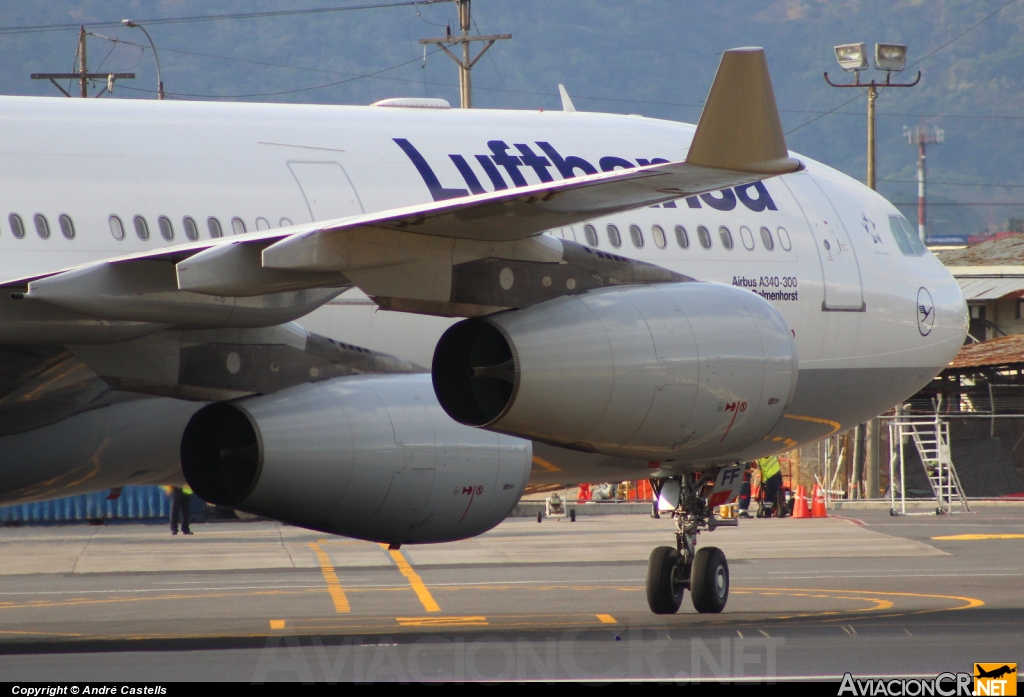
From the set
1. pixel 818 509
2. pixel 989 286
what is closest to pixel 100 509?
pixel 818 509

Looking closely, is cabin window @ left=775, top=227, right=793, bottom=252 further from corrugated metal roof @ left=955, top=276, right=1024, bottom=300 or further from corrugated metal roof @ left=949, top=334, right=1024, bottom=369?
corrugated metal roof @ left=955, top=276, right=1024, bottom=300

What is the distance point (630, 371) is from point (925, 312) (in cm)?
644

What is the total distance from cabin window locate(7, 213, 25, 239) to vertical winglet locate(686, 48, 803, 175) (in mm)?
5239

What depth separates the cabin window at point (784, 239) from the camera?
571 inches

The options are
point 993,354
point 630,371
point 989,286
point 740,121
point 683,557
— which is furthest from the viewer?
point 989,286

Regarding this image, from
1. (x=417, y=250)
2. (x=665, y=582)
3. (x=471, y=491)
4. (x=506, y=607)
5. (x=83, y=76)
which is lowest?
(x=506, y=607)

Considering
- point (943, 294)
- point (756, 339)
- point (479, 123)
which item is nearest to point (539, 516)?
point (943, 294)

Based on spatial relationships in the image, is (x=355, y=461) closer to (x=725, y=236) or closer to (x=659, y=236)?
(x=659, y=236)

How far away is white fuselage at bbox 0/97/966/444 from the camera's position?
11125mm

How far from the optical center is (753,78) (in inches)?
321

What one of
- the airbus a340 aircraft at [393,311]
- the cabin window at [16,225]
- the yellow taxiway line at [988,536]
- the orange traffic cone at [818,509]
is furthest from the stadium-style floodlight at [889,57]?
the cabin window at [16,225]

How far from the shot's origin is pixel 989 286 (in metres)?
51.2

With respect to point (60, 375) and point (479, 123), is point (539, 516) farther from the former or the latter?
point (60, 375)

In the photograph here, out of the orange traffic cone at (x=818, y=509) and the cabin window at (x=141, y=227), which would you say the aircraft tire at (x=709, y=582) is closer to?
the cabin window at (x=141, y=227)
